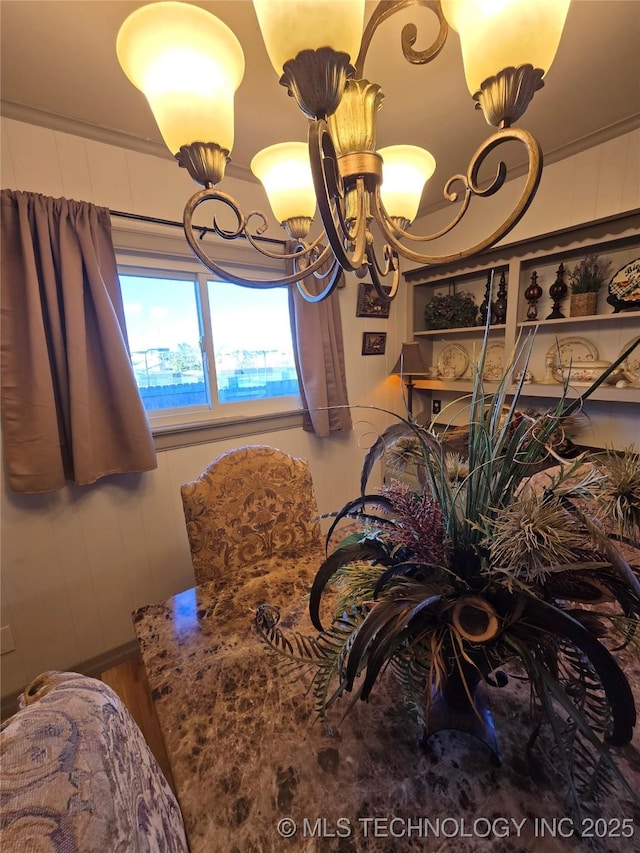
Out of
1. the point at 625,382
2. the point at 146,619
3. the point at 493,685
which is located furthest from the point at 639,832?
the point at 625,382

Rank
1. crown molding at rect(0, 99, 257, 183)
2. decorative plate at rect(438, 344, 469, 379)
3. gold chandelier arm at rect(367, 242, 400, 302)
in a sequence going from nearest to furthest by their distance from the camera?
gold chandelier arm at rect(367, 242, 400, 302) → crown molding at rect(0, 99, 257, 183) → decorative plate at rect(438, 344, 469, 379)

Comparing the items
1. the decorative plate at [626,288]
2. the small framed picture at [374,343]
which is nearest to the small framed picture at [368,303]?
the small framed picture at [374,343]

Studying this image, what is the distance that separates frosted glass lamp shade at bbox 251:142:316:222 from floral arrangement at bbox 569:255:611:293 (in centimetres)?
150

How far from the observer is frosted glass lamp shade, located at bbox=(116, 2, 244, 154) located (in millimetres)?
624

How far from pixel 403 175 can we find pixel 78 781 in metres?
1.36

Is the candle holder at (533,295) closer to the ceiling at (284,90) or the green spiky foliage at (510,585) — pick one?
the ceiling at (284,90)

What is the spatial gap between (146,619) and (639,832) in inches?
40.0

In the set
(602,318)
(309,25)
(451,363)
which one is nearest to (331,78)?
(309,25)

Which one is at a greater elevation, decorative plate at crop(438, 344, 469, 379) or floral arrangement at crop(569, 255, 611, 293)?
floral arrangement at crop(569, 255, 611, 293)

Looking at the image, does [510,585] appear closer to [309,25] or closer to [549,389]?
[309,25]

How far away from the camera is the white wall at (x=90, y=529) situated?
1409mm

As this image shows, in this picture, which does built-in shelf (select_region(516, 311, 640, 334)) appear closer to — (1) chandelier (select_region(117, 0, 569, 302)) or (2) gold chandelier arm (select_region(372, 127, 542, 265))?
(2) gold chandelier arm (select_region(372, 127, 542, 265))

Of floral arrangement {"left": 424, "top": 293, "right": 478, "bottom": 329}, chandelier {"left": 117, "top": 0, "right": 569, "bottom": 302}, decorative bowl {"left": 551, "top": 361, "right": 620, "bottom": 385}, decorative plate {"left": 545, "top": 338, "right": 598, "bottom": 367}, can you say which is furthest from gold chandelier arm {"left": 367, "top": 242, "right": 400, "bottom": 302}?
floral arrangement {"left": 424, "top": 293, "right": 478, "bottom": 329}

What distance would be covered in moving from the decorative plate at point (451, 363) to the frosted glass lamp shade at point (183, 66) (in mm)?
2016
